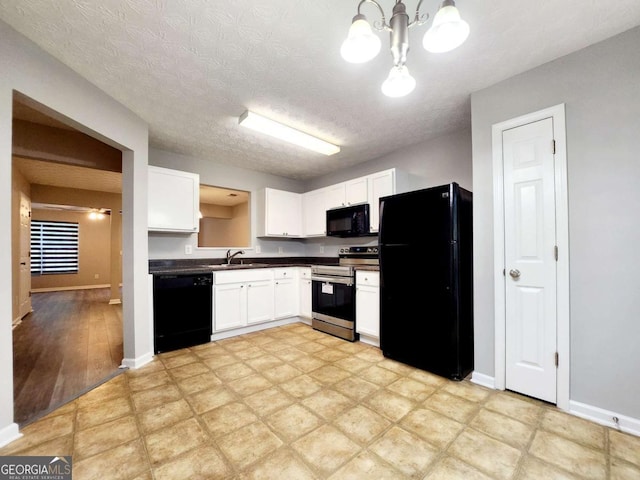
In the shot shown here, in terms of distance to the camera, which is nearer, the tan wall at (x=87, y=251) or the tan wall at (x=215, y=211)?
the tan wall at (x=87, y=251)

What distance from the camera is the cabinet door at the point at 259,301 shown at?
363 centimetres

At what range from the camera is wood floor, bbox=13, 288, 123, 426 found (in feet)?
6.82

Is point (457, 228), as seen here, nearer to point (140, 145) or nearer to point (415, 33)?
point (415, 33)

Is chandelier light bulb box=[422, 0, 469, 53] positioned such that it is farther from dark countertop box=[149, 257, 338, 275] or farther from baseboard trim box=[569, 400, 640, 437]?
dark countertop box=[149, 257, 338, 275]

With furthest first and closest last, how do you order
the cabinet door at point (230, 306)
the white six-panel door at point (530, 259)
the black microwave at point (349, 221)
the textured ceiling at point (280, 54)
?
the black microwave at point (349, 221) → the cabinet door at point (230, 306) → the white six-panel door at point (530, 259) → the textured ceiling at point (280, 54)

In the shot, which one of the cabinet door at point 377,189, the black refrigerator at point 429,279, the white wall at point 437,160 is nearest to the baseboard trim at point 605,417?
the black refrigerator at point 429,279

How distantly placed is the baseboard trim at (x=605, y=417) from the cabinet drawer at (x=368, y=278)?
176cm

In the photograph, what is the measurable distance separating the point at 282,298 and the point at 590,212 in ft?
11.0

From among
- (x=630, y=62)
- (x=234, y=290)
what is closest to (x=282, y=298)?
(x=234, y=290)

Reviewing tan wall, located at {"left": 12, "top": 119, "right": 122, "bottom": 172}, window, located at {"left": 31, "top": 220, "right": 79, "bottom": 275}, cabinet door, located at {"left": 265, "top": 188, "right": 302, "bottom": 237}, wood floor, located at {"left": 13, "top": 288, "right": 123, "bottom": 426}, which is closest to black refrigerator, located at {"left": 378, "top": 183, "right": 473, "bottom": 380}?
cabinet door, located at {"left": 265, "top": 188, "right": 302, "bottom": 237}

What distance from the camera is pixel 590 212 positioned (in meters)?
1.81

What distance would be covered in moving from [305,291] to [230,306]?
110 centimetres

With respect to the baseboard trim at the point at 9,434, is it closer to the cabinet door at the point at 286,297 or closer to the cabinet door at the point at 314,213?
the cabinet door at the point at 286,297

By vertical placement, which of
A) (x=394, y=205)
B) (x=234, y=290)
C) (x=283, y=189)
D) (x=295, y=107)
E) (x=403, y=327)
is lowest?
(x=403, y=327)
